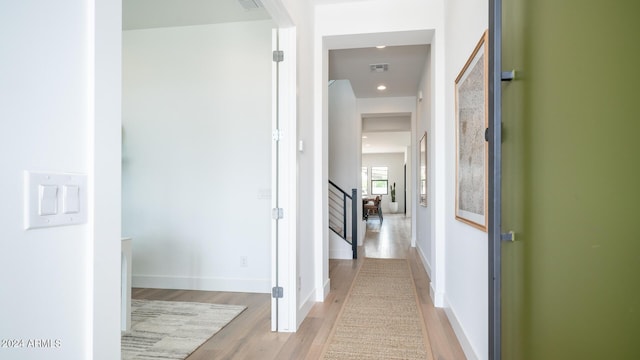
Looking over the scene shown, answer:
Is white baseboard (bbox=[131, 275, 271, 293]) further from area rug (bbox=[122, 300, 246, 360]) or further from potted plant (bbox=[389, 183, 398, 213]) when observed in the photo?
potted plant (bbox=[389, 183, 398, 213])

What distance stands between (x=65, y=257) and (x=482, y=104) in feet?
6.53

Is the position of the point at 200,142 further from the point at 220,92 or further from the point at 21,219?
the point at 21,219

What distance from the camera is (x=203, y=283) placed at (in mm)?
4105

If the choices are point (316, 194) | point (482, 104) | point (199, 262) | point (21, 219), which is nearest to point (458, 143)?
point (482, 104)

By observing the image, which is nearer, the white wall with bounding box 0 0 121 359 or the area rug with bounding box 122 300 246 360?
the white wall with bounding box 0 0 121 359

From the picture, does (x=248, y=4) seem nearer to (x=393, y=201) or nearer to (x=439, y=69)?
(x=439, y=69)

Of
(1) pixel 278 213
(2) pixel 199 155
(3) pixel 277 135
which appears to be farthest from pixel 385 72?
(1) pixel 278 213

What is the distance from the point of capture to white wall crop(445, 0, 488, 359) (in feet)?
6.70

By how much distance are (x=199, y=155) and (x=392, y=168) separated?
570 inches

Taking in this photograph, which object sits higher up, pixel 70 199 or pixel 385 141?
pixel 385 141

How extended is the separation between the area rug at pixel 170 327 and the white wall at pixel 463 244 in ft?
6.05

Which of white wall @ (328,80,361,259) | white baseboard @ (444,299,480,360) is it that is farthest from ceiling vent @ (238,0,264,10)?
white wall @ (328,80,361,259)

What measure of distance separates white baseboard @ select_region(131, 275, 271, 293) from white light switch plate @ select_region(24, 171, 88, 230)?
10.7 ft

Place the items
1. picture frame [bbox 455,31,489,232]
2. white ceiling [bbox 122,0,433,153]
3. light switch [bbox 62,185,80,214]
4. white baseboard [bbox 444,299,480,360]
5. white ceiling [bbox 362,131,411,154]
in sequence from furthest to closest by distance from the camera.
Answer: white ceiling [bbox 362,131,411,154] < white ceiling [bbox 122,0,433,153] < white baseboard [bbox 444,299,480,360] < picture frame [bbox 455,31,489,232] < light switch [bbox 62,185,80,214]
